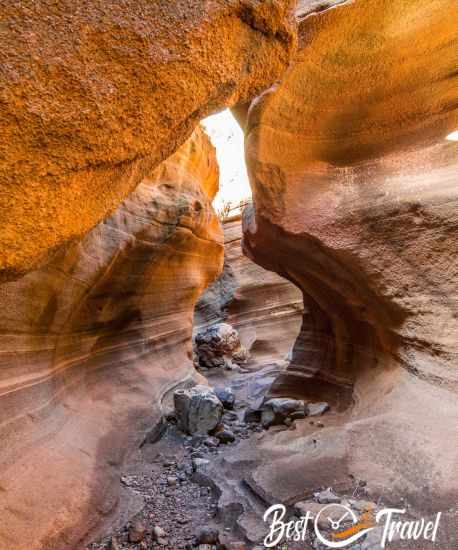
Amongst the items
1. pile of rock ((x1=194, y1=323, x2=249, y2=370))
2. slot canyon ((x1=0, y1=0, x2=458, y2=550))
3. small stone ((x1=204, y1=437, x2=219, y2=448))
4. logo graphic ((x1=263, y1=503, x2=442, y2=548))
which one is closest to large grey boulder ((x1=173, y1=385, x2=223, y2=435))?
slot canyon ((x1=0, y1=0, x2=458, y2=550))

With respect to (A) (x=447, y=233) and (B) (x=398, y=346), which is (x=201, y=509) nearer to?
(B) (x=398, y=346)

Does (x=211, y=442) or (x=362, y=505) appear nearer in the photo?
(x=362, y=505)

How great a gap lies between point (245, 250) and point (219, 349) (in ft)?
15.9

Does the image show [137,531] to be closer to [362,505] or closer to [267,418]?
[362,505]

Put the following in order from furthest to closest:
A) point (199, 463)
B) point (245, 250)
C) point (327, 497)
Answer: point (245, 250) → point (199, 463) → point (327, 497)

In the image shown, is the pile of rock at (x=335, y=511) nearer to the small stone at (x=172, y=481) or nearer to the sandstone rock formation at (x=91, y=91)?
the small stone at (x=172, y=481)

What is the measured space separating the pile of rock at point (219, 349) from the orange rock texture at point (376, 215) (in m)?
5.38

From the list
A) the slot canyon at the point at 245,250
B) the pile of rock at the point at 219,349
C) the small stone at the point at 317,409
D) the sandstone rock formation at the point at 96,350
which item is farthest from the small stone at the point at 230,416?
the pile of rock at the point at 219,349

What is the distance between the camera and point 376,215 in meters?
3.17

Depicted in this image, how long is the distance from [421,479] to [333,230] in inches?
86.9

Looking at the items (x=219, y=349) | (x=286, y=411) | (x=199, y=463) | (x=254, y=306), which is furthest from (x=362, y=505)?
(x=254, y=306)

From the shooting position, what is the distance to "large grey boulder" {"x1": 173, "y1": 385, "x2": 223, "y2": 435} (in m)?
3.82

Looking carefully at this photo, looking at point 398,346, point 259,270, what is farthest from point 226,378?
point 398,346

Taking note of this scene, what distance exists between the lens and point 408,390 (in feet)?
8.77
